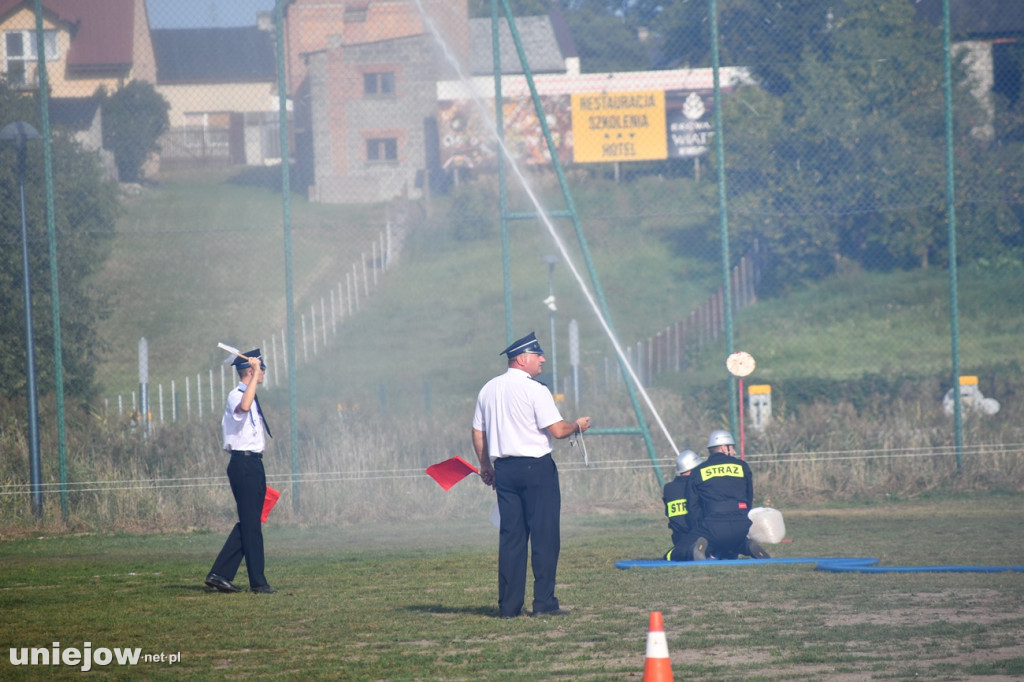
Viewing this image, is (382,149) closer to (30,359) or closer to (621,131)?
(621,131)

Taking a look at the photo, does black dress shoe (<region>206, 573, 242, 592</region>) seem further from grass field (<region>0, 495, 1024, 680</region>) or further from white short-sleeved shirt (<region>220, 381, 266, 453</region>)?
white short-sleeved shirt (<region>220, 381, 266, 453</region>)

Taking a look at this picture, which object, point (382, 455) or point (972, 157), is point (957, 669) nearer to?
point (382, 455)

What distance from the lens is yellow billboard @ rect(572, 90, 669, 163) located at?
71.6 ft

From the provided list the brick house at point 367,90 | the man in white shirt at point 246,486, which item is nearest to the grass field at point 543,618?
the man in white shirt at point 246,486

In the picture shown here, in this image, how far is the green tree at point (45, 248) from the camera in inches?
704

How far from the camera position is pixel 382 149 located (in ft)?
72.3

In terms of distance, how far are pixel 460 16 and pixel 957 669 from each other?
1596cm

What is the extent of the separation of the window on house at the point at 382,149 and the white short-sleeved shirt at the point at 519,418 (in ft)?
39.7

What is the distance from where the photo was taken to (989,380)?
25.9 meters

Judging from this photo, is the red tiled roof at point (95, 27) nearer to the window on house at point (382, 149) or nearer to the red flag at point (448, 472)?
the window on house at point (382, 149)

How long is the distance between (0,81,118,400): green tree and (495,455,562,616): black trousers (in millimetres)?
10392

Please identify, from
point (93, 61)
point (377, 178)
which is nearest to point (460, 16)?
point (377, 178)

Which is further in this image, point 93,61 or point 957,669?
point 93,61

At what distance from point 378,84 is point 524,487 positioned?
16.4m
